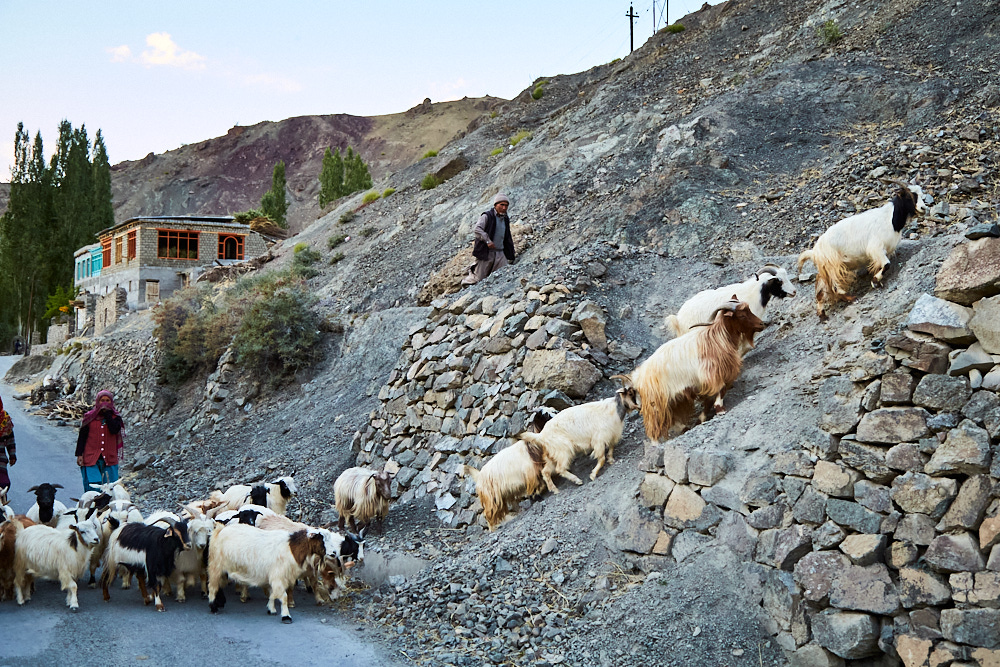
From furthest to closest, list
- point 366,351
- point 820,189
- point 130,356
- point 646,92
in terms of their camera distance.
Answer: point 130,356 → point 646,92 → point 366,351 → point 820,189

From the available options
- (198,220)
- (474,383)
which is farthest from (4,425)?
(198,220)

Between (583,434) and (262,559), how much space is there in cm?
350

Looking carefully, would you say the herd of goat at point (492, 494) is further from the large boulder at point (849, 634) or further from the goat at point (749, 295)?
the large boulder at point (849, 634)

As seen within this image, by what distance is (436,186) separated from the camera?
87.4 feet

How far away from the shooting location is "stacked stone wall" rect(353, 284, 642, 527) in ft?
31.2

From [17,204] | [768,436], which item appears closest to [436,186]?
[768,436]

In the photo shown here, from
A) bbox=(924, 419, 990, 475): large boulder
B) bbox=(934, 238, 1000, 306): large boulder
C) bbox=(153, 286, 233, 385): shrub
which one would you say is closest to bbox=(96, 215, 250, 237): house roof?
bbox=(153, 286, 233, 385): shrub

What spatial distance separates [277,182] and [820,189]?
57613mm

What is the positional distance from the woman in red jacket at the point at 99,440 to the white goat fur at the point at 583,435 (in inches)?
257

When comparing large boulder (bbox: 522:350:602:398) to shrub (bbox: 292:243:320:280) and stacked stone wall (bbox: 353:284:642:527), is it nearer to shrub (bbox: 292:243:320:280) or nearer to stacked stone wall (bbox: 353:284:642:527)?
stacked stone wall (bbox: 353:284:642:527)

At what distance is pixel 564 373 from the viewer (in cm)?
939

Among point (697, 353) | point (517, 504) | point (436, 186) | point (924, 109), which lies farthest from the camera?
point (436, 186)

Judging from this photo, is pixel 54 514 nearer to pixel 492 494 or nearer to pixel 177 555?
pixel 177 555

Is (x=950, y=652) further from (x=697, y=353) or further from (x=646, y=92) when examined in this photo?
(x=646, y=92)
